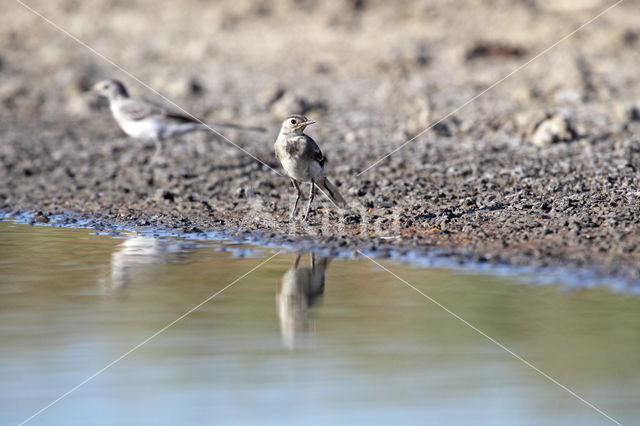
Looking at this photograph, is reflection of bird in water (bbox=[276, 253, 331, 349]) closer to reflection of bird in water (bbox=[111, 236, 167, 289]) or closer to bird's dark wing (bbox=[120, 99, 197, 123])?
reflection of bird in water (bbox=[111, 236, 167, 289])

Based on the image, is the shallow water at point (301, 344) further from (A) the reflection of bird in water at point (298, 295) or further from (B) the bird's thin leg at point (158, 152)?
(B) the bird's thin leg at point (158, 152)

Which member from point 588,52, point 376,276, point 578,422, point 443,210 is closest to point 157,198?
point 443,210

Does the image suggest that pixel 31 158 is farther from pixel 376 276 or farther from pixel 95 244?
pixel 376 276

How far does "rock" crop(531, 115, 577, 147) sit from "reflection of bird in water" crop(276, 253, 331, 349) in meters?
4.83

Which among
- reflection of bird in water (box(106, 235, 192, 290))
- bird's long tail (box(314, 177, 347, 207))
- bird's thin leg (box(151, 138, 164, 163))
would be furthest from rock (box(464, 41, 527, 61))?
reflection of bird in water (box(106, 235, 192, 290))

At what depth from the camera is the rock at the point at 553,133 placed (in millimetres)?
12484

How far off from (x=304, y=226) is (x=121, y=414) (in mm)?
4890

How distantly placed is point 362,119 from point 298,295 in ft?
26.7

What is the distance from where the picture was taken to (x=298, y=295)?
7.47m

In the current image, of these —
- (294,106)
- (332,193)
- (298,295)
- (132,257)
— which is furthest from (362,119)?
(298,295)

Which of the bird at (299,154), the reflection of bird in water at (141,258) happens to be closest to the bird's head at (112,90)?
the bird at (299,154)

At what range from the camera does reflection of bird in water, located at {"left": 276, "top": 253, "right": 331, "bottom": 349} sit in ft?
21.6

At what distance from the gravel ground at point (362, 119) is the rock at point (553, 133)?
27mm

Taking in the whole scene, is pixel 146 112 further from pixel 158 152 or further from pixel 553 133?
pixel 553 133
